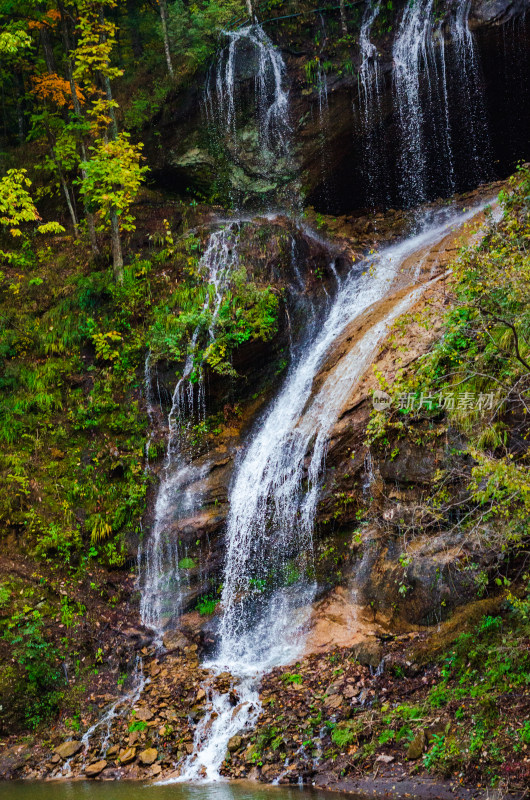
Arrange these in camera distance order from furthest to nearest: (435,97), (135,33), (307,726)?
1. (135,33)
2. (435,97)
3. (307,726)

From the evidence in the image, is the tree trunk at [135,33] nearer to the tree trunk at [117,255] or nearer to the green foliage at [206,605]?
the tree trunk at [117,255]

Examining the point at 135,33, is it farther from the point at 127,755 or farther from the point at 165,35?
the point at 127,755

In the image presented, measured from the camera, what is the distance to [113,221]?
14.7 m

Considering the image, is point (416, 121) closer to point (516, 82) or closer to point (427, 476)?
point (516, 82)

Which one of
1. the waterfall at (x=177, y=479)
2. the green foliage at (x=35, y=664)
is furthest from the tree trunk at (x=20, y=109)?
the green foliage at (x=35, y=664)

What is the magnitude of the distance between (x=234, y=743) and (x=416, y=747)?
2.33 m

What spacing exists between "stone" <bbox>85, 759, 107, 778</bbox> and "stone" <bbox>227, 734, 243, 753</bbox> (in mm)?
1657

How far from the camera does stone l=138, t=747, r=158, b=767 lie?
733 centimetres

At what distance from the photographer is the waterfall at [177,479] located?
10430 millimetres

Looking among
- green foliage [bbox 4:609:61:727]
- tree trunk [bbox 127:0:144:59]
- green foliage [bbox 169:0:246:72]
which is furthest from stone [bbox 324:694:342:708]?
tree trunk [bbox 127:0:144:59]

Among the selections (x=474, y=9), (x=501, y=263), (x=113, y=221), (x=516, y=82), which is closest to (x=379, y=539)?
(x=501, y=263)

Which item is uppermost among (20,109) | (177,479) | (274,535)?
(20,109)

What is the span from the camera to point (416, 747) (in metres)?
5.99

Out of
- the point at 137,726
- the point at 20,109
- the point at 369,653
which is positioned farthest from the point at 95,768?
the point at 20,109
